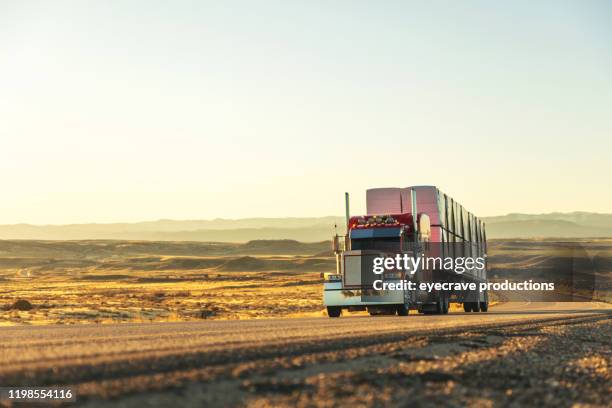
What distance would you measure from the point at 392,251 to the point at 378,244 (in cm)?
61

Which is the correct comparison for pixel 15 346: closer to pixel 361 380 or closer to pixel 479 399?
pixel 361 380

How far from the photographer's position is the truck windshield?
101 feet

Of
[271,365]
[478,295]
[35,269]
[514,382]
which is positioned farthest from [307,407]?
[35,269]

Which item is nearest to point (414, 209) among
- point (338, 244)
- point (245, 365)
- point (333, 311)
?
point (338, 244)

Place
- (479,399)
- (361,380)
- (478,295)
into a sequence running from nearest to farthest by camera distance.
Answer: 1. (479,399)
2. (361,380)
3. (478,295)

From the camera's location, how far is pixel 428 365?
10.1 m

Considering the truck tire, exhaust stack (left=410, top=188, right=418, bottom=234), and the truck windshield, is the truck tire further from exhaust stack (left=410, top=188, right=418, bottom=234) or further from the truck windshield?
the truck windshield

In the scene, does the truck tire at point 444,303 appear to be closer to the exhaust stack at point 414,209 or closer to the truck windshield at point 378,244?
the exhaust stack at point 414,209

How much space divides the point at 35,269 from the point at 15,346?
512 ft

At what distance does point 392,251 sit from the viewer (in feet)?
101

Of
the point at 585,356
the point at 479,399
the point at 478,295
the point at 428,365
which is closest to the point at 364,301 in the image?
the point at 478,295

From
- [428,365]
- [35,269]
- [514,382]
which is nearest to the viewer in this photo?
[514,382]

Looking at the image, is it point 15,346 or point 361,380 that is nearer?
point 361,380

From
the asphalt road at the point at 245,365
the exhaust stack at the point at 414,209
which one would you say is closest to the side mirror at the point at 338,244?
the exhaust stack at the point at 414,209
